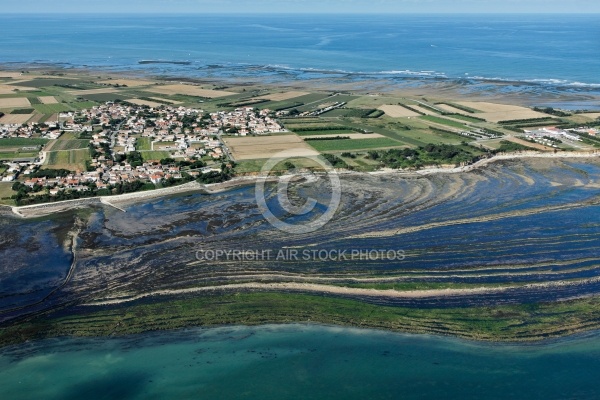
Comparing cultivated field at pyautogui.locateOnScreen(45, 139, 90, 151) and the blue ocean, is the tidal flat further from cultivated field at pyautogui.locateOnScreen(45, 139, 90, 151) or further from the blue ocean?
the blue ocean

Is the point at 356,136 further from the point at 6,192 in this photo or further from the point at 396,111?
the point at 6,192

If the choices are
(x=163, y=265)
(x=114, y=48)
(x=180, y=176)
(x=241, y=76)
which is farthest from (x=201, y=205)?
(x=114, y=48)

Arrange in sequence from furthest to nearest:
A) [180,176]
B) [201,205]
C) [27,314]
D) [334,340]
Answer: [180,176], [201,205], [27,314], [334,340]

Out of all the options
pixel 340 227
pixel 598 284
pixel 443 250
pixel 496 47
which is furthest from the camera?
pixel 496 47

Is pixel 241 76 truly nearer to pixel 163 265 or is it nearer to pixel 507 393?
pixel 163 265

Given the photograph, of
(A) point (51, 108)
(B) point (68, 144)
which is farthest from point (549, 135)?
(A) point (51, 108)

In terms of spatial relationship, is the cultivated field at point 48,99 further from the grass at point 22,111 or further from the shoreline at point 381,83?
the shoreline at point 381,83
